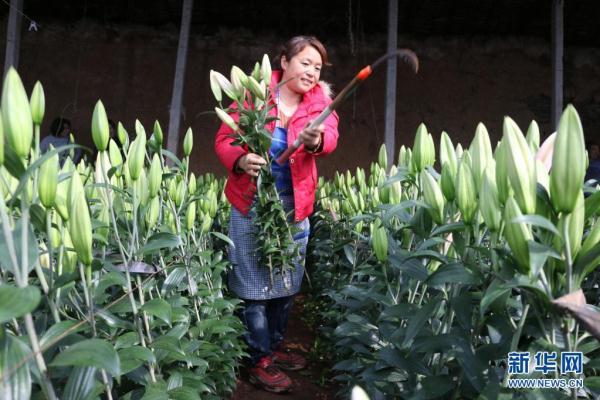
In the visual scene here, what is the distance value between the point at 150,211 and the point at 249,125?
575mm

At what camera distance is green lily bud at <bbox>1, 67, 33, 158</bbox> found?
73 cm

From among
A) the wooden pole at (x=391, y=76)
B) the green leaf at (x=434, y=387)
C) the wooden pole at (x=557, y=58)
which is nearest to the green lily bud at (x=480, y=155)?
the green leaf at (x=434, y=387)

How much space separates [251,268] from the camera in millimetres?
2049

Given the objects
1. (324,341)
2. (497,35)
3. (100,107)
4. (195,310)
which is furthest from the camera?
(497,35)

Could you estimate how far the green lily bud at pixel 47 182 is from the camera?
0.81m

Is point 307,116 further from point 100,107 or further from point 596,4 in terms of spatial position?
point 596,4

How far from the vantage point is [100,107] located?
1.13m

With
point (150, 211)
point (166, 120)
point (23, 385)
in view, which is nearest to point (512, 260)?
point (23, 385)

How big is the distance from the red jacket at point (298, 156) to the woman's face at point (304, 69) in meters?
0.07

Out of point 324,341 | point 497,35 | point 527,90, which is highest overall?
point 497,35

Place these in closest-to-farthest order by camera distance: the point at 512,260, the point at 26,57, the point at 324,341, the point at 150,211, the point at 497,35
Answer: the point at 512,260, the point at 150,211, the point at 324,341, the point at 26,57, the point at 497,35

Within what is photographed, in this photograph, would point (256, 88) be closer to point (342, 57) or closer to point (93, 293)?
point (93, 293)

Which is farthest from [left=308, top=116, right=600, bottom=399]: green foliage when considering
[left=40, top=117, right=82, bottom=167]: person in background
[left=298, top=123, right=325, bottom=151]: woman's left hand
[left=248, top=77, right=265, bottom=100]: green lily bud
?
[left=40, top=117, right=82, bottom=167]: person in background

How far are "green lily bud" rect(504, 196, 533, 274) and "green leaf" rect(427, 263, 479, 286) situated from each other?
4.5 inches
